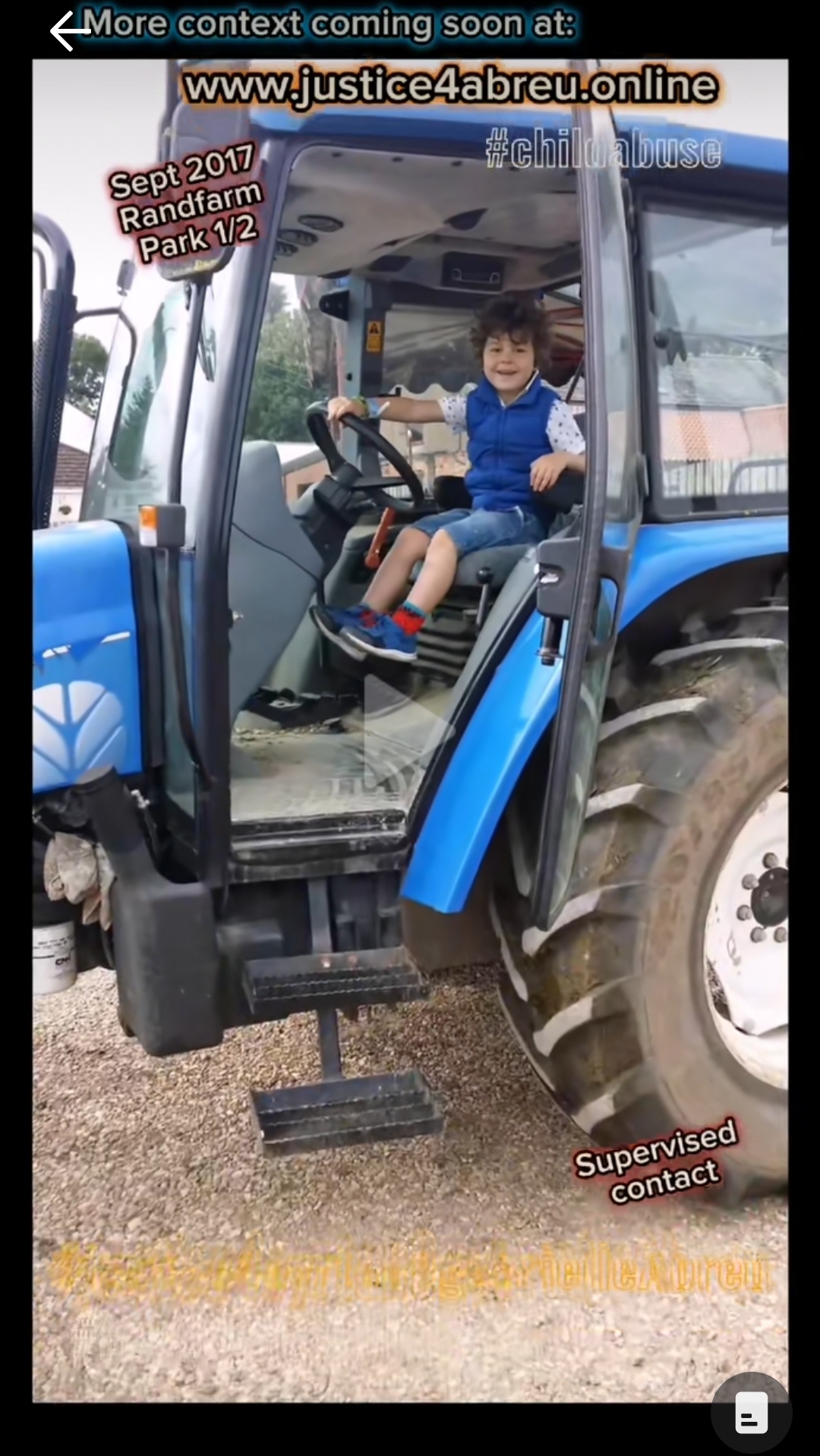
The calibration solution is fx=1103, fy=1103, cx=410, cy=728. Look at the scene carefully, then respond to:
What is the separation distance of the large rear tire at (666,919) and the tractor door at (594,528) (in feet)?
0.30

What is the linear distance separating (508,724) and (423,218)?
3.89 feet

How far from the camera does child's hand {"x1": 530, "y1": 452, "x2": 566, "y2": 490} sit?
2422 millimetres

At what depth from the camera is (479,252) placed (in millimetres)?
2881

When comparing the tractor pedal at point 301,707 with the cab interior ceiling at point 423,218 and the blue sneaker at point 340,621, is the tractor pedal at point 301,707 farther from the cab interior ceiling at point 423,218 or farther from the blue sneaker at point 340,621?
the cab interior ceiling at point 423,218

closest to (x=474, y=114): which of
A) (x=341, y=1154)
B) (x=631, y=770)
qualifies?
(x=631, y=770)

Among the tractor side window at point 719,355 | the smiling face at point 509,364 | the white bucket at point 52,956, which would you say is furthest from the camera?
the smiling face at point 509,364

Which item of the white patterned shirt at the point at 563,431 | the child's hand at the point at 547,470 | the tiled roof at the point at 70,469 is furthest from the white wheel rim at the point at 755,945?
the tiled roof at the point at 70,469

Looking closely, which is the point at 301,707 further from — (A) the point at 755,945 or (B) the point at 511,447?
(A) the point at 755,945

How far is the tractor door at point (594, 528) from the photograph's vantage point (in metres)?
1.85

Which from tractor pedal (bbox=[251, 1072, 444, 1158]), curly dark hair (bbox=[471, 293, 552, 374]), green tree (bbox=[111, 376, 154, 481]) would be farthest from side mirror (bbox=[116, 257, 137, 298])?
tractor pedal (bbox=[251, 1072, 444, 1158])

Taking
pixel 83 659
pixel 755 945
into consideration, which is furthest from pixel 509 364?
pixel 755 945

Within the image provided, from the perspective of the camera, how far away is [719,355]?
7.18ft
